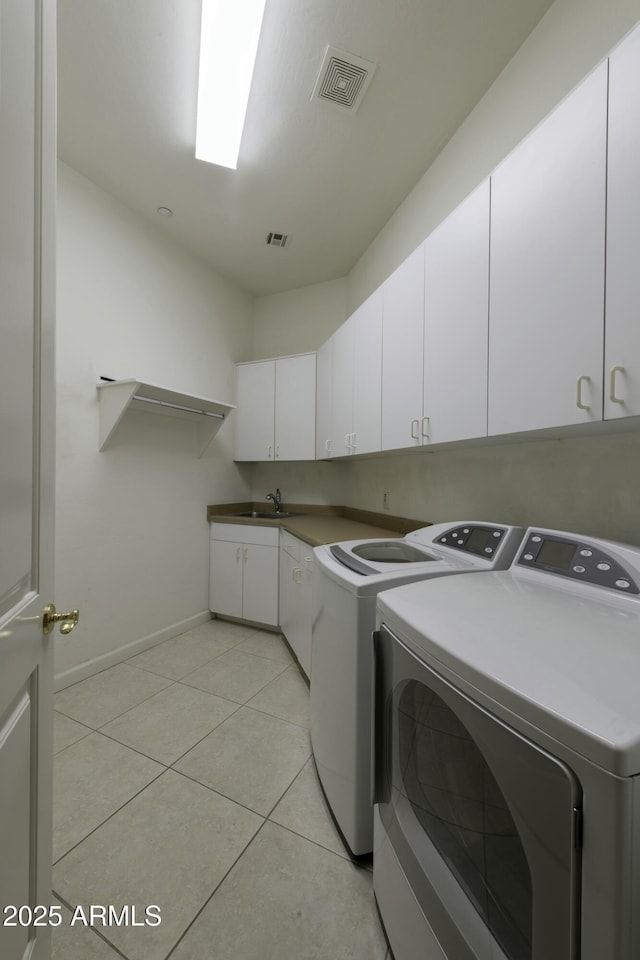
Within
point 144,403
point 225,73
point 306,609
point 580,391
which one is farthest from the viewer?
point 144,403

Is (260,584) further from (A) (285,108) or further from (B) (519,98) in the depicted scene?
(B) (519,98)

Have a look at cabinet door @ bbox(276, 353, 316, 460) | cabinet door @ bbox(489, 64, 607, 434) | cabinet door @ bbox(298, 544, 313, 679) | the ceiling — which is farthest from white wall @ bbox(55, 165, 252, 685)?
cabinet door @ bbox(489, 64, 607, 434)

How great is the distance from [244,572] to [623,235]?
280cm

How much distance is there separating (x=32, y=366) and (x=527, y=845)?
1.15 metres

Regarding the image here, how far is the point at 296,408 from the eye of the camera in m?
3.07

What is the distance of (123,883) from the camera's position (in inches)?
42.7

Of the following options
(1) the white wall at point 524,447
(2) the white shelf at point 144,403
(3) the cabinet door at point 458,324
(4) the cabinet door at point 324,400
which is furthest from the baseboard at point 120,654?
(3) the cabinet door at point 458,324

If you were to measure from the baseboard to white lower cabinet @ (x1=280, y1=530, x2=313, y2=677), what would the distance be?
789 millimetres

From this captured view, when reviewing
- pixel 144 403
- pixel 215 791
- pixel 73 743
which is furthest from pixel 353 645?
pixel 144 403

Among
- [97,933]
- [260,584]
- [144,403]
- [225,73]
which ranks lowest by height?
[97,933]

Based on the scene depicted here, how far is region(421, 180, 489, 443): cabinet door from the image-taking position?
4.05 feet

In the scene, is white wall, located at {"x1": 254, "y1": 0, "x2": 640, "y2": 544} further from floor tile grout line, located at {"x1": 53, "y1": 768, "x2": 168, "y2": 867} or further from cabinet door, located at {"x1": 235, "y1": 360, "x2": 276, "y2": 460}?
floor tile grout line, located at {"x1": 53, "y1": 768, "x2": 168, "y2": 867}

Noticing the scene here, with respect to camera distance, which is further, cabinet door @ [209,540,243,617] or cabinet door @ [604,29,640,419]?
cabinet door @ [209,540,243,617]

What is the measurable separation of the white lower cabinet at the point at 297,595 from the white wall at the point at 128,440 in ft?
2.74
